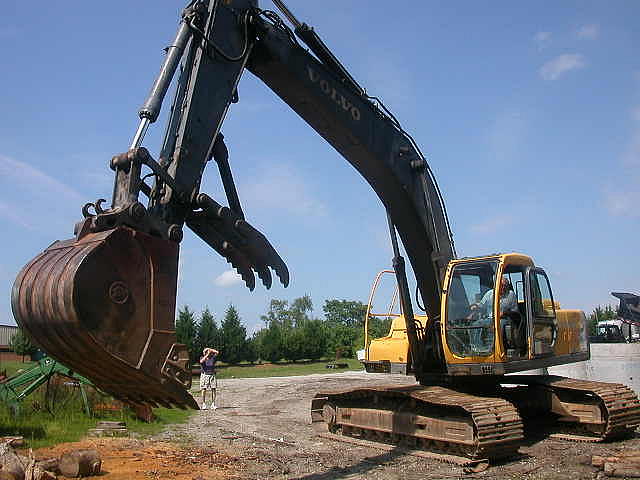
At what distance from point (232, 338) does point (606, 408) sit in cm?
4172

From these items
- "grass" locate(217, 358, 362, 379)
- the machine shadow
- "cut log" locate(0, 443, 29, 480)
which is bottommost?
the machine shadow

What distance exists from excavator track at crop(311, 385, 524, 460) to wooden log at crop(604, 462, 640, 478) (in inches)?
45.6

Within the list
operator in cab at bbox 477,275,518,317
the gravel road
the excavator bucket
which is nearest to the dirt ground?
the gravel road

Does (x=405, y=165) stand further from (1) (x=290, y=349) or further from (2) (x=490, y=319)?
(1) (x=290, y=349)

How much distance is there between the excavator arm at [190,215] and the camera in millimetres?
4672

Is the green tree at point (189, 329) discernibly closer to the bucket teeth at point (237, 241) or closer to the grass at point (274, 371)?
the grass at point (274, 371)

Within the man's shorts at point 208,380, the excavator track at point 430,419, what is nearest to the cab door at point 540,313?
the excavator track at point 430,419

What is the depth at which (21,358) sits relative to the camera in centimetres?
5428

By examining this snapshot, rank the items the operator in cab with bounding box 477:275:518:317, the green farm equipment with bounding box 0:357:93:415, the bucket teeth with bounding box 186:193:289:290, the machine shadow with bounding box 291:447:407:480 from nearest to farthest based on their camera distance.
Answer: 1. the bucket teeth with bounding box 186:193:289:290
2. the machine shadow with bounding box 291:447:407:480
3. the operator in cab with bounding box 477:275:518:317
4. the green farm equipment with bounding box 0:357:93:415

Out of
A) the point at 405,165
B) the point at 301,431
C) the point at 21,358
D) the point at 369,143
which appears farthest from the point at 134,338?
the point at 21,358

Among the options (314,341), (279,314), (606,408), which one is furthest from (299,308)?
(606,408)

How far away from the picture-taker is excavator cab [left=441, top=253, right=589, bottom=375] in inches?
334

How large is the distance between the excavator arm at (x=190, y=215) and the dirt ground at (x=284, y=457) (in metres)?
1.99

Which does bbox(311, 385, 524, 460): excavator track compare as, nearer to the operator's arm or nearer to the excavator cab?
the excavator cab
